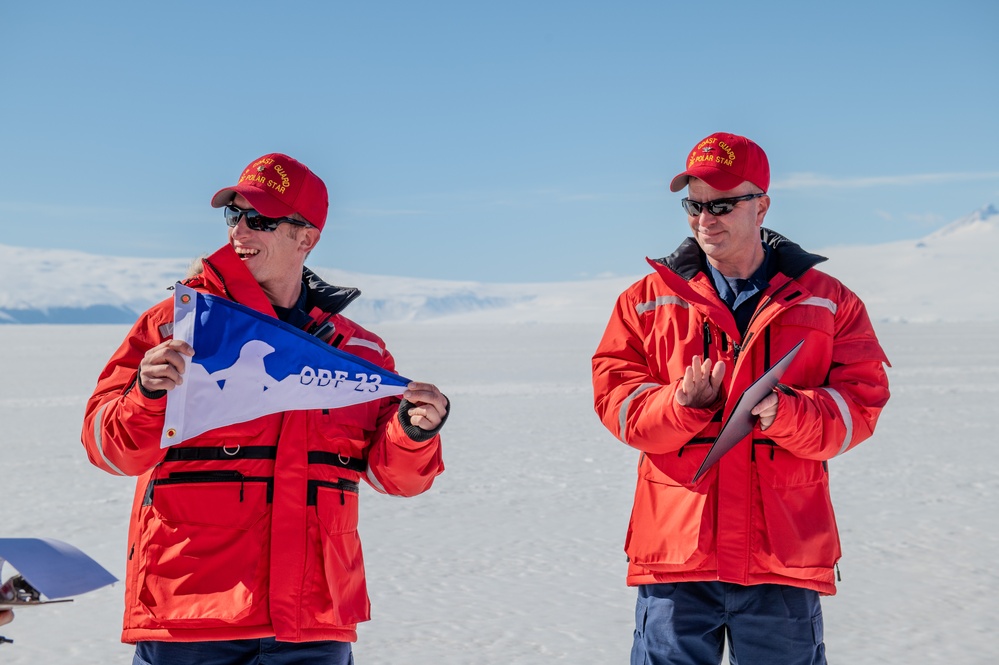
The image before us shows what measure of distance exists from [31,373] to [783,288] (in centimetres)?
1788

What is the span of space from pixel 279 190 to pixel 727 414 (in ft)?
3.62

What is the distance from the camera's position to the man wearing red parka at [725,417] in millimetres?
2186

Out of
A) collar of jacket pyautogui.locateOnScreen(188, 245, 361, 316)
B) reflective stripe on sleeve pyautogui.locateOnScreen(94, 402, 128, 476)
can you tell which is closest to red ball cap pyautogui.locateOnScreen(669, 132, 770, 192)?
collar of jacket pyautogui.locateOnScreen(188, 245, 361, 316)

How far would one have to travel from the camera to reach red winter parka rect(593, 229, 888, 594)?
219cm

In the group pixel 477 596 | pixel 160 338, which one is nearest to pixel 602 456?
pixel 477 596

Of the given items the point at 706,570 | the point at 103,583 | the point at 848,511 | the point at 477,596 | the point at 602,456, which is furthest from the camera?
the point at 602,456

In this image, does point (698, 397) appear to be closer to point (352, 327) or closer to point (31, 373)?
point (352, 327)

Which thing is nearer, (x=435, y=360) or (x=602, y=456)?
(x=602, y=456)

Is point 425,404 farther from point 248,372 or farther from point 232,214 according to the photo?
point 232,214

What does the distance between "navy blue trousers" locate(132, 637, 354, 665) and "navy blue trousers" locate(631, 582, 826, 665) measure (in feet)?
2.43

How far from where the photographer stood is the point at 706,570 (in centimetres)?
221

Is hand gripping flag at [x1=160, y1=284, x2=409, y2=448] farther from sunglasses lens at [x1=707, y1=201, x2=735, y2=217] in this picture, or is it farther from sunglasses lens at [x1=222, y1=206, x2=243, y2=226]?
sunglasses lens at [x1=707, y1=201, x2=735, y2=217]

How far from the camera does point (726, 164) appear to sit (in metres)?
2.37

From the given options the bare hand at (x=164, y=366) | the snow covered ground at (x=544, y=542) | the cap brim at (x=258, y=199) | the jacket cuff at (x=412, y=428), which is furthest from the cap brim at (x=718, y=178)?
the snow covered ground at (x=544, y=542)
